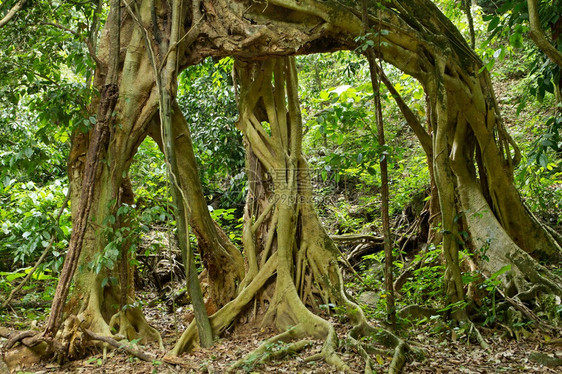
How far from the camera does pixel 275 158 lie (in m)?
5.39

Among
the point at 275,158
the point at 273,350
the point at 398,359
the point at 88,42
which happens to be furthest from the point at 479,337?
the point at 88,42

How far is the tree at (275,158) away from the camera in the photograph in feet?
13.4

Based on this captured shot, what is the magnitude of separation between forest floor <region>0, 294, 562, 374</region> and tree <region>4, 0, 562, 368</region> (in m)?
0.17

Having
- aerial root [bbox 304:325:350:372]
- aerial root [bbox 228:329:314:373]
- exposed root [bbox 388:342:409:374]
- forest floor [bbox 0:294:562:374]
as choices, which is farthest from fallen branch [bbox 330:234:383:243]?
exposed root [bbox 388:342:409:374]

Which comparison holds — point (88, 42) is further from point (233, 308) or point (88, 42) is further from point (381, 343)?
point (381, 343)

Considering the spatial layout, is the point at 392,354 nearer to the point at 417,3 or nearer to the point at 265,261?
the point at 265,261

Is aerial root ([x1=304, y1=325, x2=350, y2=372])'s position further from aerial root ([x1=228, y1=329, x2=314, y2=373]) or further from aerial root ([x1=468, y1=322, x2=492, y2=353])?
aerial root ([x1=468, y1=322, x2=492, y2=353])

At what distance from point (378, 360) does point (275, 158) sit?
8.81 feet

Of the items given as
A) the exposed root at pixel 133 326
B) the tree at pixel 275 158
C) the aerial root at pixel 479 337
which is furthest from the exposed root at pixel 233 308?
the aerial root at pixel 479 337

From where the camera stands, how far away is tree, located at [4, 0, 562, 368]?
Answer: 4098 mm

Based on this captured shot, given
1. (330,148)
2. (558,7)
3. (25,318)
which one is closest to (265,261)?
(25,318)

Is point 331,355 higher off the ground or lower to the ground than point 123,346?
lower

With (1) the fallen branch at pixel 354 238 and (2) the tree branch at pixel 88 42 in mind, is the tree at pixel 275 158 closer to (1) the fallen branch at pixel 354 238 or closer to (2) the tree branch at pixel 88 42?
(2) the tree branch at pixel 88 42

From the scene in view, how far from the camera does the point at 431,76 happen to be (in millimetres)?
4629
